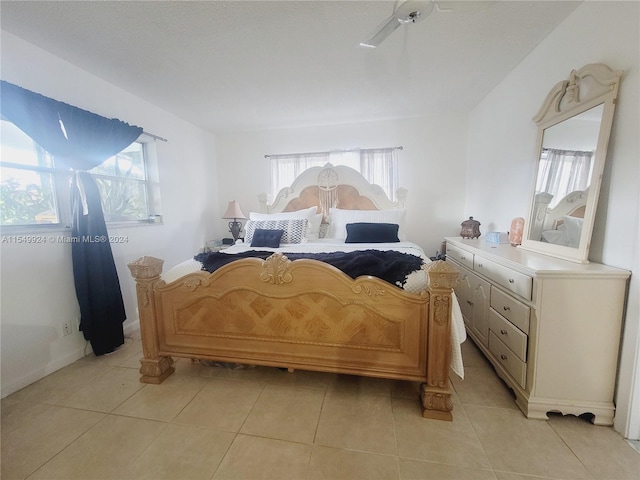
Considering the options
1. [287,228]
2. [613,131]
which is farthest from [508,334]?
[287,228]

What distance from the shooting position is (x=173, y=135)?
3064 mm

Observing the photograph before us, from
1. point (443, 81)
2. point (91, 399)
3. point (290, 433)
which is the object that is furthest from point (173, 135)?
point (290, 433)

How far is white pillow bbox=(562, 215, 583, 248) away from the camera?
146 centimetres

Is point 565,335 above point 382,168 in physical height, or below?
below

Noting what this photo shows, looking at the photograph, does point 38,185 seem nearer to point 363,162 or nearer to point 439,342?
point 439,342

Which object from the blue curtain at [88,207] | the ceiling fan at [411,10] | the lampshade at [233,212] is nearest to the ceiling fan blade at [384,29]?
the ceiling fan at [411,10]

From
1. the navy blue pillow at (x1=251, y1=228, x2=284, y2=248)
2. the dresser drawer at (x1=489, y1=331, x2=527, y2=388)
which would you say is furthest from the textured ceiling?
the dresser drawer at (x1=489, y1=331, x2=527, y2=388)

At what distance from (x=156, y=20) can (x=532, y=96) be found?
8.96 feet

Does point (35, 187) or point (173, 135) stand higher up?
point (173, 135)

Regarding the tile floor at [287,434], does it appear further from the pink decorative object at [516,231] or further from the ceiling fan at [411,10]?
the ceiling fan at [411,10]

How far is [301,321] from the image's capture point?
154 centimetres

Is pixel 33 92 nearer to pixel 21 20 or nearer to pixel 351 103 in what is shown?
pixel 21 20

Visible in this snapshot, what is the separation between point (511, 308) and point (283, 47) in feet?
7.66

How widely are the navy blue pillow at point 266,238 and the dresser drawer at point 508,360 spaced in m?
1.96
